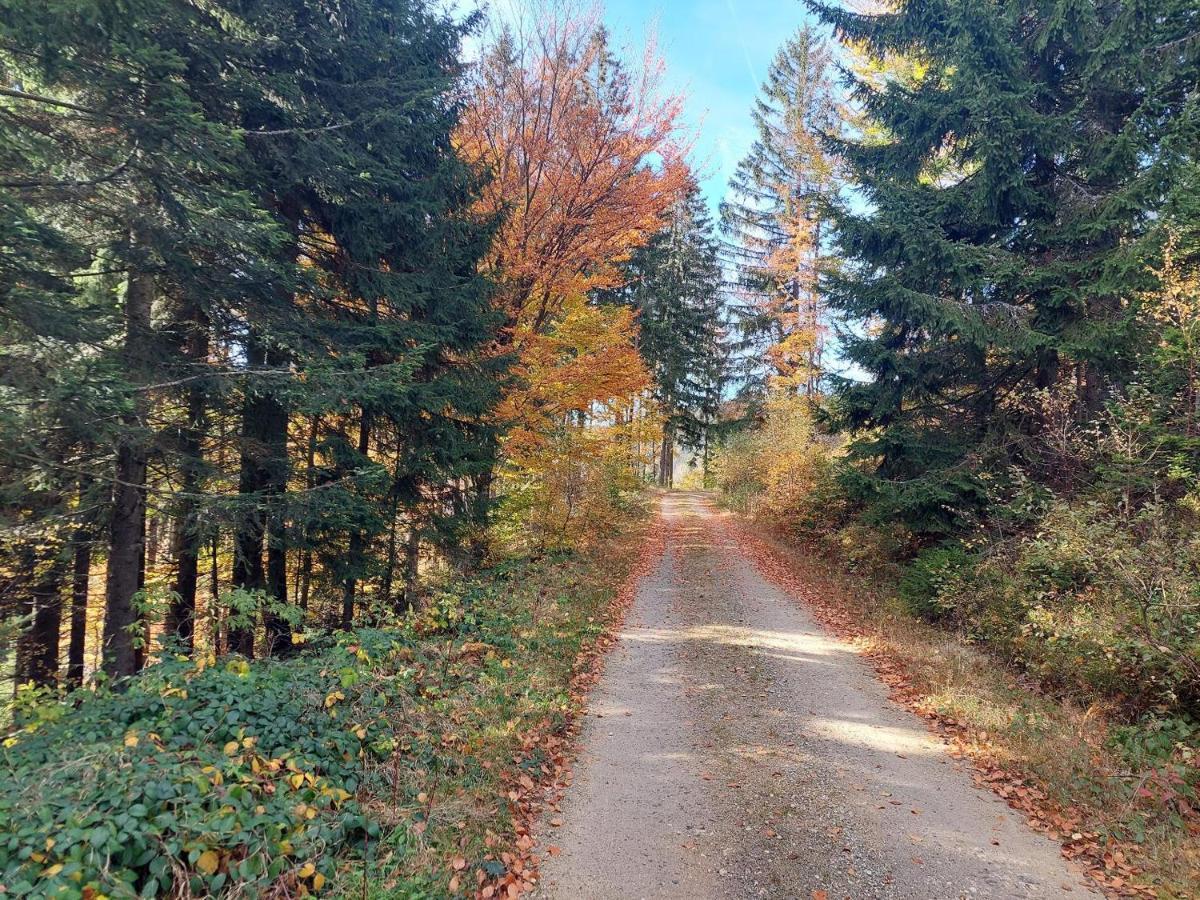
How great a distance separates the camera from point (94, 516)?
687 centimetres

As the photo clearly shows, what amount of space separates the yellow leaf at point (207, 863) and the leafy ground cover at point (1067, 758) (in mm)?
5606

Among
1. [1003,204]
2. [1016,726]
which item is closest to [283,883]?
[1016,726]

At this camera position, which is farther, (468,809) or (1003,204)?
(1003,204)

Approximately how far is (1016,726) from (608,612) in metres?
6.11

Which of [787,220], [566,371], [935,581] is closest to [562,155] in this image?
[566,371]

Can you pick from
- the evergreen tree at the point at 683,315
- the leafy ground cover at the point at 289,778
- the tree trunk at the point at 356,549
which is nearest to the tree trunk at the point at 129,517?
the leafy ground cover at the point at 289,778

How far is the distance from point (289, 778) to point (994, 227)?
1282 centimetres

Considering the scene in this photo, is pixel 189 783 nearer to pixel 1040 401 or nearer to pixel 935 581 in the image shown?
pixel 935 581

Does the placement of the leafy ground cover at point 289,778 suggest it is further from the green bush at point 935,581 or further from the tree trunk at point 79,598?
the green bush at point 935,581

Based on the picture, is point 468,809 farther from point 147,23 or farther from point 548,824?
point 147,23

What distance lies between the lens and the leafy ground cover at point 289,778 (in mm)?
2887

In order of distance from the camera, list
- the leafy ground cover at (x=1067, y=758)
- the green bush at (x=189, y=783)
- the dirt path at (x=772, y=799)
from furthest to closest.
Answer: the leafy ground cover at (x=1067, y=758)
the dirt path at (x=772, y=799)
the green bush at (x=189, y=783)

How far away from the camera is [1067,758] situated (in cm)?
507

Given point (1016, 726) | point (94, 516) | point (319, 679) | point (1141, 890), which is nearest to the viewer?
point (1141, 890)
